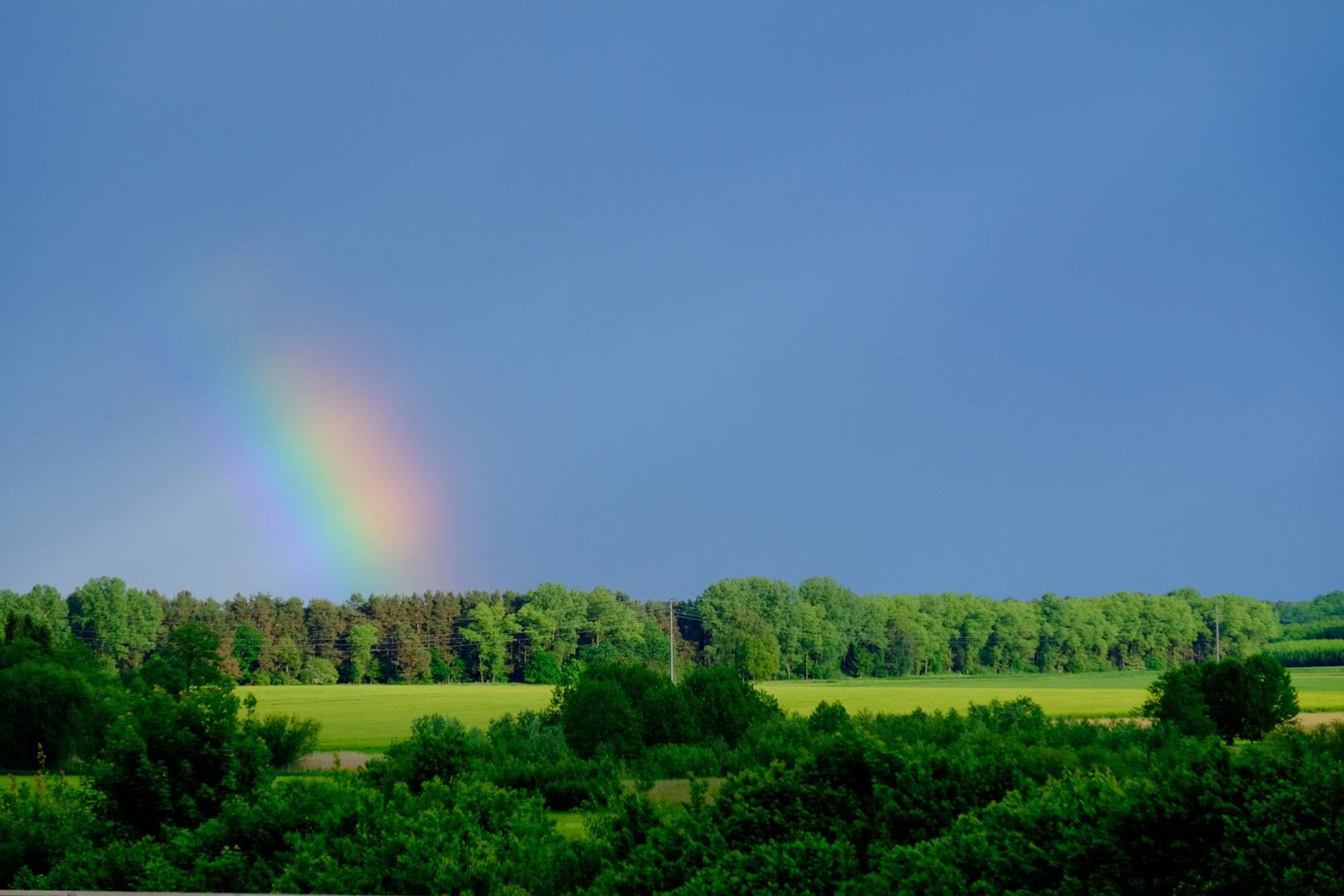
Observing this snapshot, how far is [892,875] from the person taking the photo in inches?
216

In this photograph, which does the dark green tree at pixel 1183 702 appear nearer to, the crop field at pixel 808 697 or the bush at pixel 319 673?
the crop field at pixel 808 697

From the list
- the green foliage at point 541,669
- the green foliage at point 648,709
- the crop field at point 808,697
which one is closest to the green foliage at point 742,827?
the green foliage at point 648,709

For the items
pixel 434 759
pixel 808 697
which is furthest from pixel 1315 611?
pixel 434 759

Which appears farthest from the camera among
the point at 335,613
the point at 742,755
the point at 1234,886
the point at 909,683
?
the point at 335,613

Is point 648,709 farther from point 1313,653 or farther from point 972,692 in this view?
point 1313,653

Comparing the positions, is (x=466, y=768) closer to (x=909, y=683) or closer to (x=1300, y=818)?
(x=1300, y=818)

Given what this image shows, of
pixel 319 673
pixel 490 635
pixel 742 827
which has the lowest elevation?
pixel 319 673

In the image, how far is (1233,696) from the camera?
23.0 m

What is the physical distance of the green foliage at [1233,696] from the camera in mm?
22844

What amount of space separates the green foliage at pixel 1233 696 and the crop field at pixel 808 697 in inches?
170

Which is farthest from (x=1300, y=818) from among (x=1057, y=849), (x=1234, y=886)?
(x=1057, y=849)

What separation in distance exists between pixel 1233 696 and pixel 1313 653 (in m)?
19.4

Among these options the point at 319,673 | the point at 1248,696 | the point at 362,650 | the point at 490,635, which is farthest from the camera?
the point at 490,635

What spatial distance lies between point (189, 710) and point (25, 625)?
29413mm
